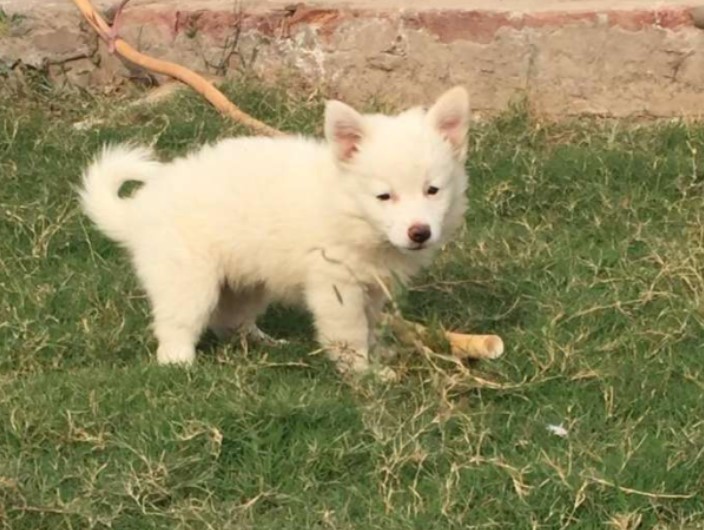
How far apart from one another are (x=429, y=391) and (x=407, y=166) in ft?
2.28

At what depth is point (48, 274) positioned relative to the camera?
5.86m

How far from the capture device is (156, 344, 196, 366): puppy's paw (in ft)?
16.5

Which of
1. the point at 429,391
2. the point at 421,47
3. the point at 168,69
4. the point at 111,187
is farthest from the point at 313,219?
the point at 168,69

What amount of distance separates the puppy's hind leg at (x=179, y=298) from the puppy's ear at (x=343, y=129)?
1.96 feet

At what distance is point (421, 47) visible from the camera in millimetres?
7574

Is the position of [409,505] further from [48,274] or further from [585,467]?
[48,274]

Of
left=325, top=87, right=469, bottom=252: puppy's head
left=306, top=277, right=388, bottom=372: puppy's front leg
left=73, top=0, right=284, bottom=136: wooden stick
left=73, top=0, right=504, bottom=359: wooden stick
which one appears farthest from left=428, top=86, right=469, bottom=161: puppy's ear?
left=73, top=0, right=284, bottom=136: wooden stick

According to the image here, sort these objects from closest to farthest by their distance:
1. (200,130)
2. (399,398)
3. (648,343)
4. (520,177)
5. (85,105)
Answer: (399,398), (648,343), (520,177), (200,130), (85,105)

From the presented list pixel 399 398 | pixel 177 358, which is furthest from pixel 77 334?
pixel 399 398

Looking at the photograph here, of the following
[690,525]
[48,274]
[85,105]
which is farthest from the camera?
[85,105]

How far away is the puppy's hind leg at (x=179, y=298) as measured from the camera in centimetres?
505

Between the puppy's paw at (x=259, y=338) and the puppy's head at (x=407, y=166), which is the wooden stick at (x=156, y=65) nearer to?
the puppy's paw at (x=259, y=338)

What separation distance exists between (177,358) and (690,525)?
1.86m

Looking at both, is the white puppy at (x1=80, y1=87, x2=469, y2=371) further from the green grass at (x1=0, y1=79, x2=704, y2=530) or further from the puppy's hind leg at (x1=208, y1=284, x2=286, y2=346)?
the green grass at (x1=0, y1=79, x2=704, y2=530)
